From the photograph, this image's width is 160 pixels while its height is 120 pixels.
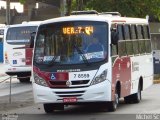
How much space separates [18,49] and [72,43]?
13.7 metres

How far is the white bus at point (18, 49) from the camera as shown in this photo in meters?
30.4

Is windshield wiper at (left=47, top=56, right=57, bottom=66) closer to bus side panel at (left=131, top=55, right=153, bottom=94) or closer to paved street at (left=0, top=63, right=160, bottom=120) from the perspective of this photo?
paved street at (left=0, top=63, right=160, bottom=120)

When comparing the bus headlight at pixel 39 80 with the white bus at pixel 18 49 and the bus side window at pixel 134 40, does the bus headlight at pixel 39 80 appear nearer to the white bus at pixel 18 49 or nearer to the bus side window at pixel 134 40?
the bus side window at pixel 134 40

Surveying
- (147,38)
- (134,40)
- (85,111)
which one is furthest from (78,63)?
(147,38)

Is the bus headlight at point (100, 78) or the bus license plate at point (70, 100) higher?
the bus headlight at point (100, 78)

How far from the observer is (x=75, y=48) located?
55.8 feet

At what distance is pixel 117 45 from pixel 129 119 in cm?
297

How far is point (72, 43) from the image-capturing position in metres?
17.2

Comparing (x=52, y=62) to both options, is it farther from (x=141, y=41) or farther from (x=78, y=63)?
(x=141, y=41)

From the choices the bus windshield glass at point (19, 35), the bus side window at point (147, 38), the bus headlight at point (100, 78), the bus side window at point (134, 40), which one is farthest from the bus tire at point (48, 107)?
the bus windshield glass at point (19, 35)

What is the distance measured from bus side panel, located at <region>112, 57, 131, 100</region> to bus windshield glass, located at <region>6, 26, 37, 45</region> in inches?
472

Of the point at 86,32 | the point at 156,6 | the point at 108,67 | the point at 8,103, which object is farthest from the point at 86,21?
the point at 156,6

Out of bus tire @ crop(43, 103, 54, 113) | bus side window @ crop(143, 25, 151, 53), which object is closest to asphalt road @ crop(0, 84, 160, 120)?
bus tire @ crop(43, 103, 54, 113)

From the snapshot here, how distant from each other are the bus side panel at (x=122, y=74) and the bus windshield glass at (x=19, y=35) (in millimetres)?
11980
